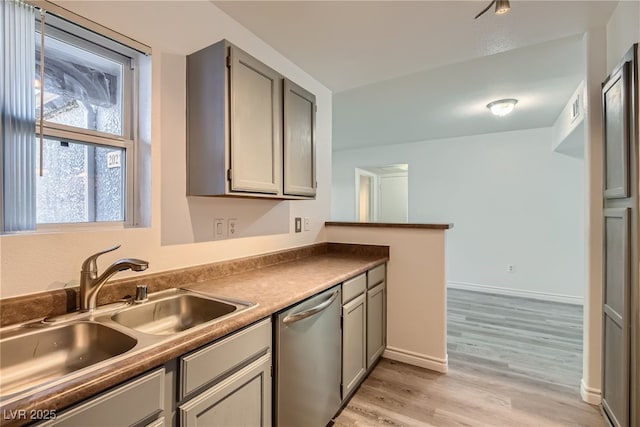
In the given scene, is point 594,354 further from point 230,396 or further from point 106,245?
point 106,245

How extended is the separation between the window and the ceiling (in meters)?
0.76

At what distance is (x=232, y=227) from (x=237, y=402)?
3.30ft

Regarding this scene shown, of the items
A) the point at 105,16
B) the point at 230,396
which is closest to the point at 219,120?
the point at 105,16

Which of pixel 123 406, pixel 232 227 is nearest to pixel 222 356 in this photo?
pixel 123 406

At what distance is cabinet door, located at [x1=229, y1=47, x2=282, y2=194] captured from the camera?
1.47 metres

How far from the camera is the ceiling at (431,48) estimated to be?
67.9 inches

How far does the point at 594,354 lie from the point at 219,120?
8.85 feet

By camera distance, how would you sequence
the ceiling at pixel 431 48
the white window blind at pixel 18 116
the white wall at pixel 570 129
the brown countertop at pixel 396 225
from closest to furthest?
the white window blind at pixel 18 116 → the ceiling at pixel 431 48 → the brown countertop at pixel 396 225 → the white wall at pixel 570 129

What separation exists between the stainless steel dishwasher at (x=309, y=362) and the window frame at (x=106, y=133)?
3.05 feet

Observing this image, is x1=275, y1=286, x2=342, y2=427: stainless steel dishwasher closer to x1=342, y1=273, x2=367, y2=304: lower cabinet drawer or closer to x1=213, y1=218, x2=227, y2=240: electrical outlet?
x1=342, y1=273, x2=367, y2=304: lower cabinet drawer

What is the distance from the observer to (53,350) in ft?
3.25

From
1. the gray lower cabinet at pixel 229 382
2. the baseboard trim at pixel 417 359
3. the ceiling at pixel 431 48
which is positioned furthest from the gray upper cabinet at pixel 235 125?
the baseboard trim at pixel 417 359

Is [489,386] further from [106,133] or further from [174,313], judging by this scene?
[106,133]

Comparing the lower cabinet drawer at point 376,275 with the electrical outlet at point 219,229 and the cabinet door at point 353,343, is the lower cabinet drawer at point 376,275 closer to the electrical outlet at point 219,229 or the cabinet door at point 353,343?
the cabinet door at point 353,343
